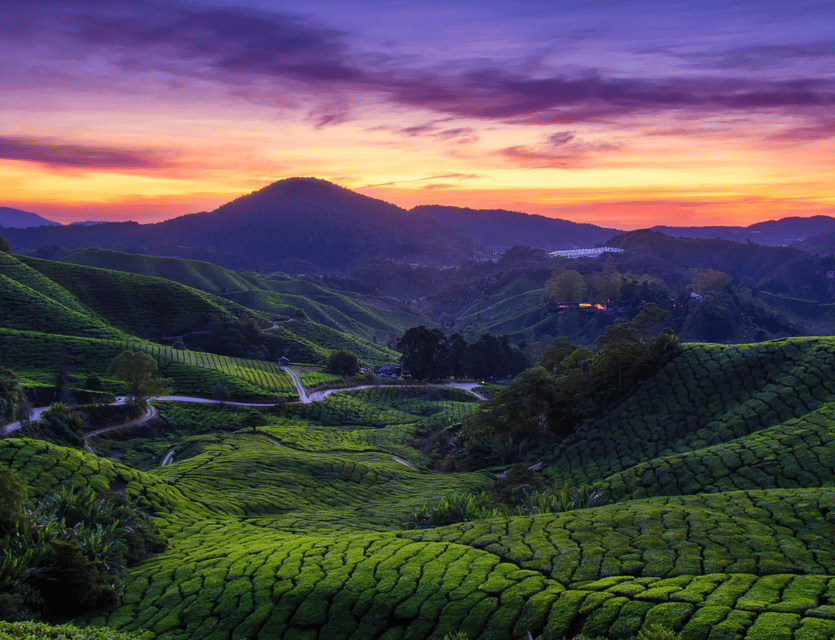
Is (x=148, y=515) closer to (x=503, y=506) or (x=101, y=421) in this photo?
(x=503, y=506)

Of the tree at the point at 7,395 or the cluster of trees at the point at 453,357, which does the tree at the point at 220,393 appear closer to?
the tree at the point at 7,395

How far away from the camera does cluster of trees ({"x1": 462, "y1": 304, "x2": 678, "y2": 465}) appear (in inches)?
1623

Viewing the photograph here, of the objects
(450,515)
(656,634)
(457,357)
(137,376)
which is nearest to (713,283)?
(457,357)

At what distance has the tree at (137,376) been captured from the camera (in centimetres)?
5178

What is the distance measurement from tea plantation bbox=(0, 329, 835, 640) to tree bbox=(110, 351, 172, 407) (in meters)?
17.7

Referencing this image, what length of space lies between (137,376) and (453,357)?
53.4 m

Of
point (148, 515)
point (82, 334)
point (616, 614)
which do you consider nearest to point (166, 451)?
point (148, 515)

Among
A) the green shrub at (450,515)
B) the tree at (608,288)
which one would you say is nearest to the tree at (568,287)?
the tree at (608,288)

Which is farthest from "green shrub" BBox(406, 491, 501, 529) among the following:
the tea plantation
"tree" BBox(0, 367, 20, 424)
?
"tree" BBox(0, 367, 20, 424)

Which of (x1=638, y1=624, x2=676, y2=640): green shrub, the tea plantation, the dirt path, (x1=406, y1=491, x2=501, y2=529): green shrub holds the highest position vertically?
(x1=638, y1=624, x2=676, y2=640): green shrub

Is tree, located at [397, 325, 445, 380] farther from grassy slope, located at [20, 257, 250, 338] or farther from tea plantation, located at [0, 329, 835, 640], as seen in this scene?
tea plantation, located at [0, 329, 835, 640]

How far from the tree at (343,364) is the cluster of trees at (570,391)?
46694 mm

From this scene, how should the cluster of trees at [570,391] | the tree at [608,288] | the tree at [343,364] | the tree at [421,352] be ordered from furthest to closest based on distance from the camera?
the tree at [608,288] → the tree at [343,364] → the tree at [421,352] → the cluster of trees at [570,391]

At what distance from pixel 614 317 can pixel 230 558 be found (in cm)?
14184
